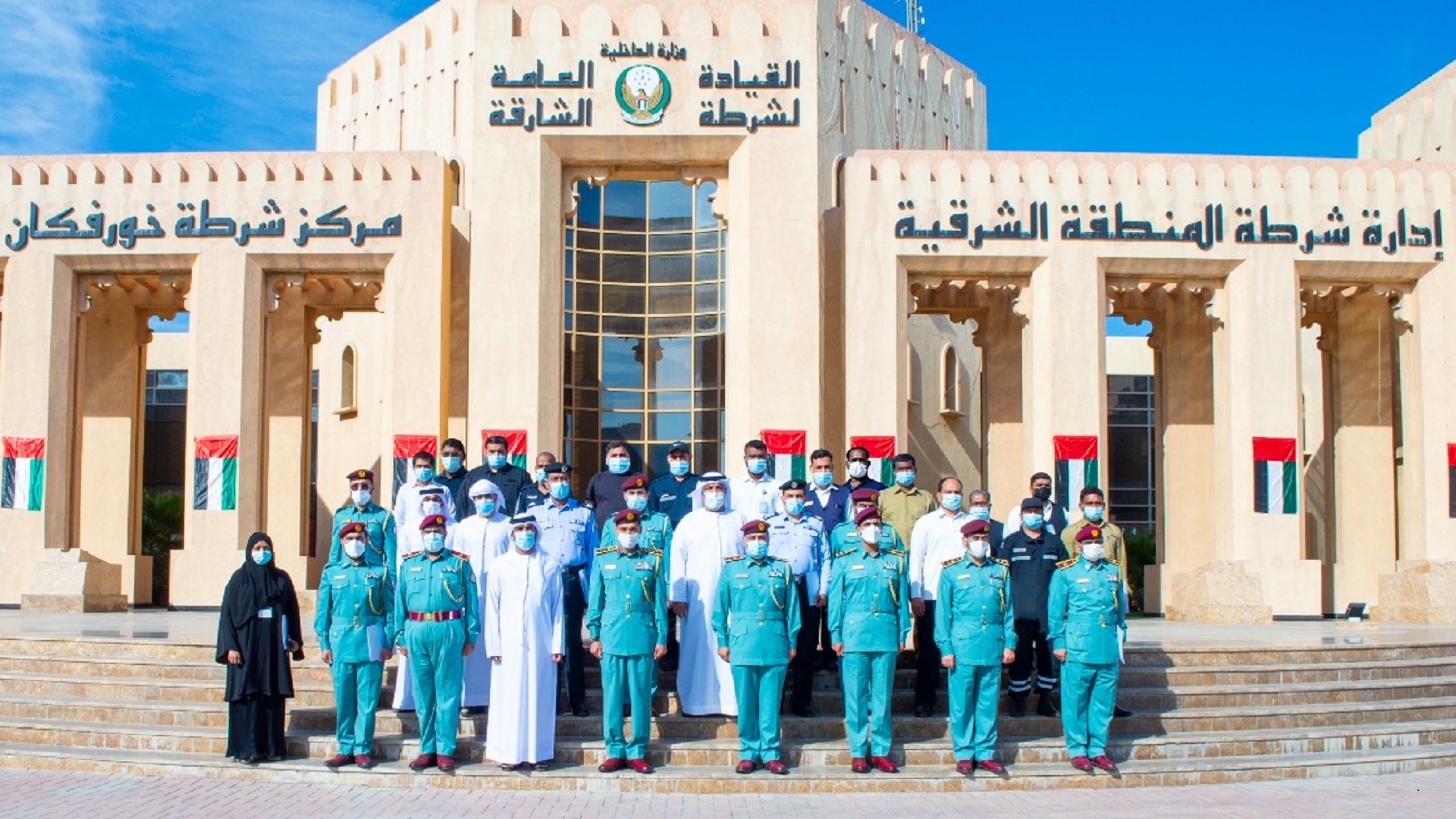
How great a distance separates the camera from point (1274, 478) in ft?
58.7

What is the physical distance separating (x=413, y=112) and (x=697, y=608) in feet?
57.3

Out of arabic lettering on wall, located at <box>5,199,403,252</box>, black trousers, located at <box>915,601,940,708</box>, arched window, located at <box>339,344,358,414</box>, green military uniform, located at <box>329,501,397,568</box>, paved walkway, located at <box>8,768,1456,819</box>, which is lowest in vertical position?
paved walkway, located at <box>8,768,1456,819</box>

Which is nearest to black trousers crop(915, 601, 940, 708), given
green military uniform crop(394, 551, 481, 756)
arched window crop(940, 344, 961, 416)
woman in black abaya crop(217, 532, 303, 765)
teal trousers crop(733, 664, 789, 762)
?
teal trousers crop(733, 664, 789, 762)

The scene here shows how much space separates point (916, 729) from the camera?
9953mm

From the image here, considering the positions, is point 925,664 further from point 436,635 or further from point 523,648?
point 436,635

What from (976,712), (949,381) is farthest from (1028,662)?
(949,381)

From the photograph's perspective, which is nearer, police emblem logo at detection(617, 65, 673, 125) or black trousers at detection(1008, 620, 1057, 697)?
black trousers at detection(1008, 620, 1057, 697)

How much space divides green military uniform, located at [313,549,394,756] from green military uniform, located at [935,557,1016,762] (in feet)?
12.3

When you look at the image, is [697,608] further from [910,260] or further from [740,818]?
[910,260]

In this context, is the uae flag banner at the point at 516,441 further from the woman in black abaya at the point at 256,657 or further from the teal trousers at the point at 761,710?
the teal trousers at the point at 761,710

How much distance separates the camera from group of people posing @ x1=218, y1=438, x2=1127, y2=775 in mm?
9211

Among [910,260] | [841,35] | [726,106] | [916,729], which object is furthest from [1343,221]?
→ [916,729]

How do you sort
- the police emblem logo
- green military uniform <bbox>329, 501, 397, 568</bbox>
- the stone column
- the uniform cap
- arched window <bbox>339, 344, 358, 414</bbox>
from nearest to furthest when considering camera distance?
the uniform cap
green military uniform <bbox>329, 501, 397, 568</bbox>
the stone column
the police emblem logo
arched window <bbox>339, 344, 358, 414</bbox>

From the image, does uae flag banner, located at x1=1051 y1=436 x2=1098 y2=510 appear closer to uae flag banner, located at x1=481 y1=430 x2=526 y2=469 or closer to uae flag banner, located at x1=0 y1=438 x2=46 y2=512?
uae flag banner, located at x1=481 y1=430 x2=526 y2=469
